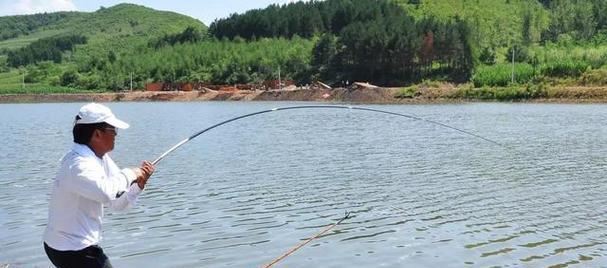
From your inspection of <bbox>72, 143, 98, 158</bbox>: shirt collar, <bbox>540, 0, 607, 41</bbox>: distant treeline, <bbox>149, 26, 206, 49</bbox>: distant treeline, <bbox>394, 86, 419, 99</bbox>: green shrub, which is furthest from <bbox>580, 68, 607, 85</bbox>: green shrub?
<bbox>149, 26, 206, 49</bbox>: distant treeline

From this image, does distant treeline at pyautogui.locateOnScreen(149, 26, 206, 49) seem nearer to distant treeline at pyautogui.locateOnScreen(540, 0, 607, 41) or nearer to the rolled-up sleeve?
distant treeline at pyautogui.locateOnScreen(540, 0, 607, 41)

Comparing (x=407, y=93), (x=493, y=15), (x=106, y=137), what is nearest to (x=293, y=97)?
(x=407, y=93)

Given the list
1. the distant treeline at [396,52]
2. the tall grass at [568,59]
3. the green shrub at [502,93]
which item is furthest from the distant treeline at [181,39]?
the green shrub at [502,93]

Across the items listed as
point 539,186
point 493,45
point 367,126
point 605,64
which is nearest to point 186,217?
point 539,186

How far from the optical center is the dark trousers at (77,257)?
562 centimetres

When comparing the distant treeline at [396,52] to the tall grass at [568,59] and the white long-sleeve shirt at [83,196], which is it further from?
the white long-sleeve shirt at [83,196]

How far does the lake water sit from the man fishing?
221 inches

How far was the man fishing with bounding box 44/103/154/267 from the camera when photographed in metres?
5.38

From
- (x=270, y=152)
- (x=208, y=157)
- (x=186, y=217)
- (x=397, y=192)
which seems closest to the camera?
(x=186, y=217)

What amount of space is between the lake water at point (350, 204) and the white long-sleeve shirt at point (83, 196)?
5.64 metres

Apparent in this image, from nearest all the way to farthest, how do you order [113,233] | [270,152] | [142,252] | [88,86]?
[142,252] → [113,233] → [270,152] → [88,86]

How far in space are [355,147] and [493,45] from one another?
330 ft

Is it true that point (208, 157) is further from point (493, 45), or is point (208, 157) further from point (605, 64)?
A: point (493, 45)

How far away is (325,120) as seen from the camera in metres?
50.2
